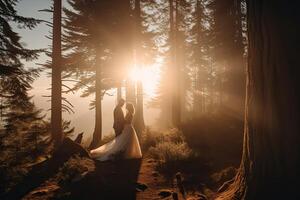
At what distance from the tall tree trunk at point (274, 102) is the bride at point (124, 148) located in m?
6.00

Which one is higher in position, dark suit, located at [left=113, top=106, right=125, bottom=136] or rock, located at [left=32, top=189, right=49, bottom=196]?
dark suit, located at [left=113, top=106, right=125, bottom=136]

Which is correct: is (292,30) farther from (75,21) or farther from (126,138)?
(75,21)

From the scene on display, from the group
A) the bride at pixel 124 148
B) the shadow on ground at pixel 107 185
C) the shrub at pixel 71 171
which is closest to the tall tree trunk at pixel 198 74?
the bride at pixel 124 148

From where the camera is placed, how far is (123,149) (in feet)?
30.2

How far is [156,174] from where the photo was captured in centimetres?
752

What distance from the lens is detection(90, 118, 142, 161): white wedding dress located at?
9055mm

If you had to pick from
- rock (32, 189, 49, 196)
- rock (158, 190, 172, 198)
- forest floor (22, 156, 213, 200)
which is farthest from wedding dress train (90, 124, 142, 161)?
rock (158, 190, 172, 198)

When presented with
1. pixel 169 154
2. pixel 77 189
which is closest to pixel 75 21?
pixel 169 154

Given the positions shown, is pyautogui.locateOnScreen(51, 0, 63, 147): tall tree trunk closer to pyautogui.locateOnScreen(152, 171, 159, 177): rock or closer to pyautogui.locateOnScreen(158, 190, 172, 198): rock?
pyautogui.locateOnScreen(152, 171, 159, 177): rock

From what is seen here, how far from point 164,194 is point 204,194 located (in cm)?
94

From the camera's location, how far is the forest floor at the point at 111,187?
5539 mm

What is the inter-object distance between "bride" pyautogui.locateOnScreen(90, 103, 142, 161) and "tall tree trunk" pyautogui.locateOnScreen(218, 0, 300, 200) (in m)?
6.00

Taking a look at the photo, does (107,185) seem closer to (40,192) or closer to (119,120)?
(40,192)

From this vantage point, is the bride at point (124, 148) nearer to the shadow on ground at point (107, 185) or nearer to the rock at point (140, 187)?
the shadow on ground at point (107, 185)
